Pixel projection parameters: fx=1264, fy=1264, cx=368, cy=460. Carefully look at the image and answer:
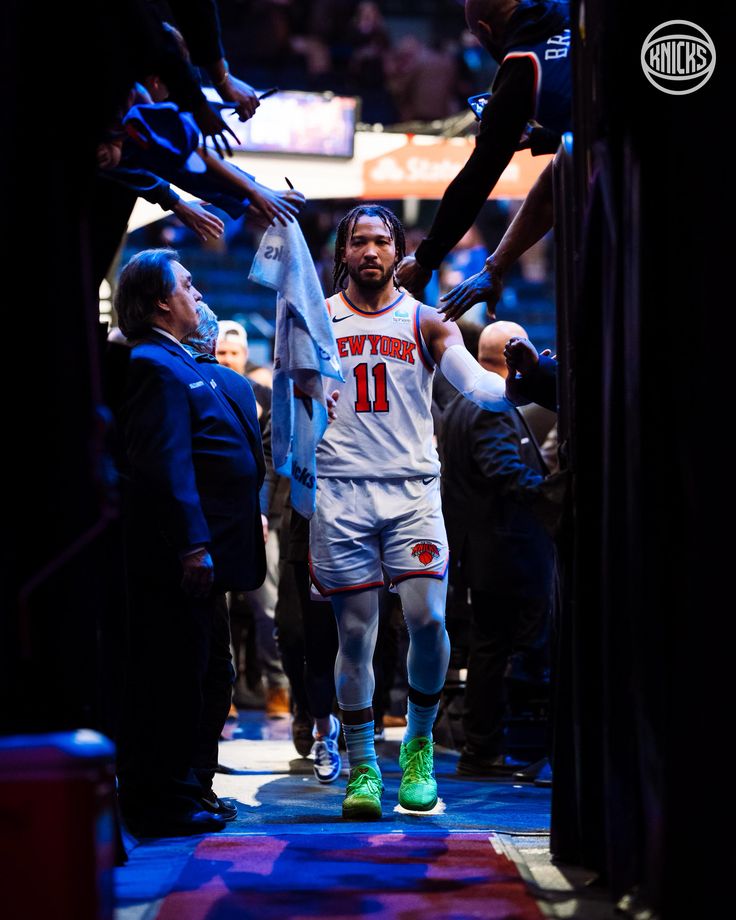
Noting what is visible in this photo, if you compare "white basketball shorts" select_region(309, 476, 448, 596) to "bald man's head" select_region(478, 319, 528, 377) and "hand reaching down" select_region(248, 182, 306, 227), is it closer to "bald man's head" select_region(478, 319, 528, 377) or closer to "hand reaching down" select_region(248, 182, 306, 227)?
"hand reaching down" select_region(248, 182, 306, 227)

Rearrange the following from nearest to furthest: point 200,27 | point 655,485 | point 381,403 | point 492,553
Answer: point 655,485
point 200,27
point 381,403
point 492,553

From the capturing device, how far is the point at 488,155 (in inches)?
153

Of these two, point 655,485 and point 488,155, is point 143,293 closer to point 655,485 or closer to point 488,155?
point 488,155

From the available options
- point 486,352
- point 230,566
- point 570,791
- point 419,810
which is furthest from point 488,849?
point 486,352

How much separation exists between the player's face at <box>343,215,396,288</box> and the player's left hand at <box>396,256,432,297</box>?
201 millimetres

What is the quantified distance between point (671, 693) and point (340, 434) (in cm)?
234

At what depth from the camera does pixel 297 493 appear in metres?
4.39

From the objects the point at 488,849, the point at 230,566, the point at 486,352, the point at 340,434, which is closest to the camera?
the point at 488,849

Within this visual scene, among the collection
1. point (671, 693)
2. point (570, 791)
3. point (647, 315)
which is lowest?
point (570, 791)

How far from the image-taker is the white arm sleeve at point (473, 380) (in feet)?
14.5

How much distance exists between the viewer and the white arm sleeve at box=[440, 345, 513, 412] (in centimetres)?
443

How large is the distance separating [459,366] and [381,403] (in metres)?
0.31

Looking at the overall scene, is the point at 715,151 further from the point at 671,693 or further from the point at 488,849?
the point at 488,849

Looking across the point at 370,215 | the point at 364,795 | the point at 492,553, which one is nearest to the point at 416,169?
the point at 492,553
